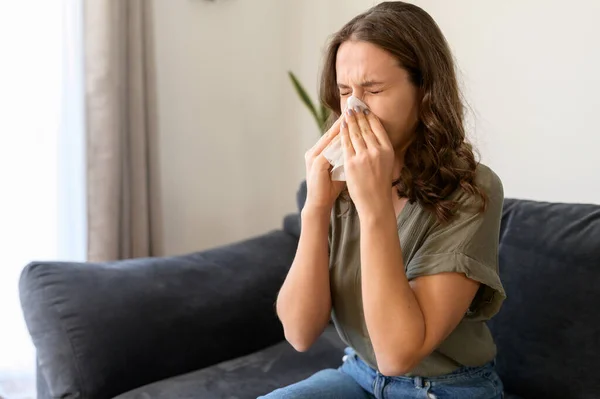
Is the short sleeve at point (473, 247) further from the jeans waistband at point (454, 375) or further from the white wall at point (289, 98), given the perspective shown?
the white wall at point (289, 98)

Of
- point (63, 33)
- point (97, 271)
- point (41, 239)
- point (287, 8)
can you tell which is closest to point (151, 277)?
point (97, 271)

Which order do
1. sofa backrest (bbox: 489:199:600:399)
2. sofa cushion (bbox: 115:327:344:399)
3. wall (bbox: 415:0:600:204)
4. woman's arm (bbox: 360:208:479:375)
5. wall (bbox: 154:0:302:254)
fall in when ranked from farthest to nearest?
wall (bbox: 154:0:302:254), wall (bbox: 415:0:600:204), sofa cushion (bbox: 115:327:344:399), sofa backrest (bbox: 489:199:600:399), woman's arm (bbox: 360:208:479:375)

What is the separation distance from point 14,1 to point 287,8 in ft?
3.84

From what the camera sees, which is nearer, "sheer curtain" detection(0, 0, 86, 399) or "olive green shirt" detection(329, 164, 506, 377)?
"olive green shirt" detection(329, 164, 506, 377)

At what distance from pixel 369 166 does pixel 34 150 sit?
1.39m

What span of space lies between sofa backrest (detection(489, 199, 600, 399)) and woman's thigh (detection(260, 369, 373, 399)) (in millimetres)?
461

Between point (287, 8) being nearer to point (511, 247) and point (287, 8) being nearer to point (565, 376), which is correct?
point (511, 247)

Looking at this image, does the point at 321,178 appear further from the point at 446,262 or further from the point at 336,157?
the point at 446,262

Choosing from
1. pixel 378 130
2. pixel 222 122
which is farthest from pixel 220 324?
pixel 222 122

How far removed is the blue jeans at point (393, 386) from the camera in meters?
1.05

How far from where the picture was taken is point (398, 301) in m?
0.94

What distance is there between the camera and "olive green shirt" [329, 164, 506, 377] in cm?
98

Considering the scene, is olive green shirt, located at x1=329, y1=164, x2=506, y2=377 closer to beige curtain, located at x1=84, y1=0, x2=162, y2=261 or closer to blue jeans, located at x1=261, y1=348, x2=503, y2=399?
blue jeans, located at x1=261, y1=348, x2=503, y2=399

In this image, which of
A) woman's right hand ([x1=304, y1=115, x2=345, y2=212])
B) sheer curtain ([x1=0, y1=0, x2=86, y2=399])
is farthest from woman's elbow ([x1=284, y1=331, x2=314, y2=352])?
sheer curtain ([x1=0, y1=0, x2=86, y2=399])
